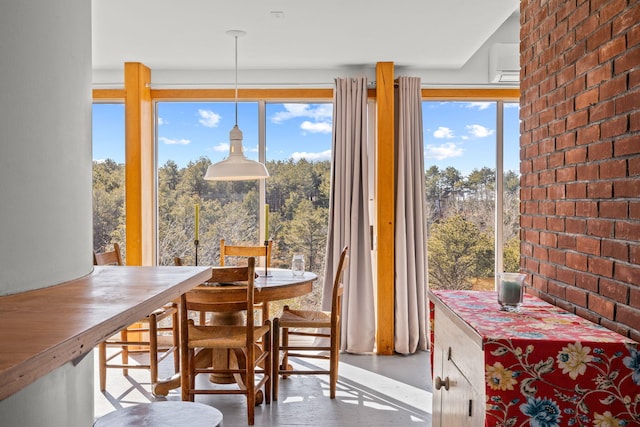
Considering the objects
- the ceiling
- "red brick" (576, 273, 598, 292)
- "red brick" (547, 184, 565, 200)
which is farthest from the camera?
the ceiling

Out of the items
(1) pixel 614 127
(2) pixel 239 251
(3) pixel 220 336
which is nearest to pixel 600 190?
(1) pixel 614 127

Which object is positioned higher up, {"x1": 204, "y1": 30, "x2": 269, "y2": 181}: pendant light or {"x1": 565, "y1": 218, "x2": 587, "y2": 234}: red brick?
{"x1": 204, "y1": 30, "x2": 269, "y2": 181}: pendant light

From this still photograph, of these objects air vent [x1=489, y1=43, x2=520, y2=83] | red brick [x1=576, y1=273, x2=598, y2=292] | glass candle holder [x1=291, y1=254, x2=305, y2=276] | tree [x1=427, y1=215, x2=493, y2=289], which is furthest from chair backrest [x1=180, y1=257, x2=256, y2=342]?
air vent [x1=489, y1=43, x2=520, y2=83]

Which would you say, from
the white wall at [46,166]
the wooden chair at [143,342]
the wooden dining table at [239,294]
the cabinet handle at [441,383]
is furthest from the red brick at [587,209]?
the wooden chair at [143,342]

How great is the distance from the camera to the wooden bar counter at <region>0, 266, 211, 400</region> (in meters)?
0.62

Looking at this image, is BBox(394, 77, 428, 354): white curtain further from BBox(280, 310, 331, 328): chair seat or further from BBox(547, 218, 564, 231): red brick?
BBox(547, 218, 564, 231): red brick

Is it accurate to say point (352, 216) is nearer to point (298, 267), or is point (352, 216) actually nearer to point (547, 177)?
point (298, 267)

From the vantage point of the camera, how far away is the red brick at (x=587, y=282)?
1.81m

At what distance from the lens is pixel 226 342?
3146 millimetres

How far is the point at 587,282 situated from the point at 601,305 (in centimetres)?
12

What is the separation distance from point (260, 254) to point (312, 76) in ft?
5.36

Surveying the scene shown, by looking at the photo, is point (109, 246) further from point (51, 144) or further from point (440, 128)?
point (51, 144)

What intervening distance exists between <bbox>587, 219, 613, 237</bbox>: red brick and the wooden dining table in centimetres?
189

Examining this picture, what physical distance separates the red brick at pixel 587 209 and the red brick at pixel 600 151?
0.09 meters
